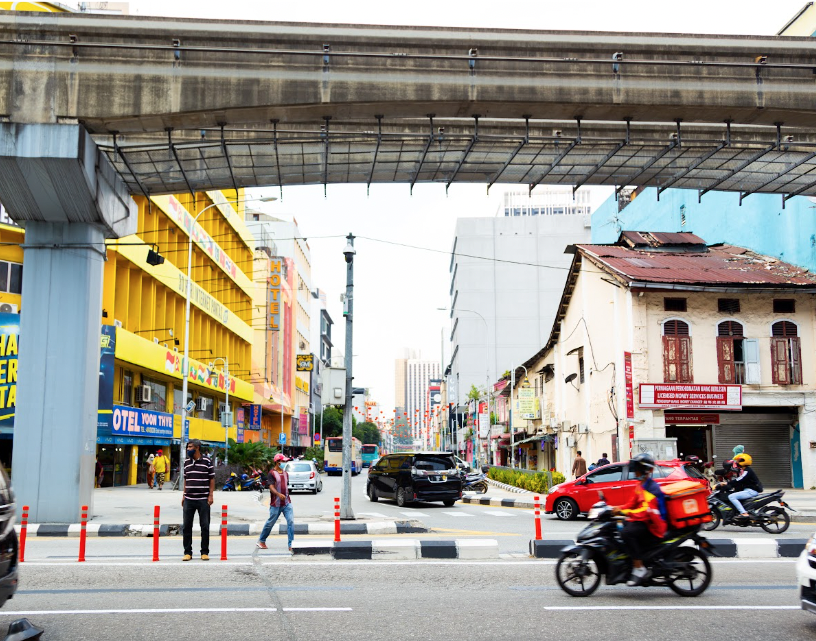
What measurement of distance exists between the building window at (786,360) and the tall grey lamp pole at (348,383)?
63.4ft

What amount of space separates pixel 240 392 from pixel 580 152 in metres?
46.6

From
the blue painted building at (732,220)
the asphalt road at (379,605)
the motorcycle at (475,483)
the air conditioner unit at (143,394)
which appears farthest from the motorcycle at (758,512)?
the air conditioner unit at (143,394)

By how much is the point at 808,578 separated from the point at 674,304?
85.2ft

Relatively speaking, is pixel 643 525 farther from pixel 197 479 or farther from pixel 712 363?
pixel 712 363

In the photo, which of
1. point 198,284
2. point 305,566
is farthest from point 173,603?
point 198,284

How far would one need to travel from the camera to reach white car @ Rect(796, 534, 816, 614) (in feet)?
23.9

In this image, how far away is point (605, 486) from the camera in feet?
64.7

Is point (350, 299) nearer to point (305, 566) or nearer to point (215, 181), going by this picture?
point (215, 181)

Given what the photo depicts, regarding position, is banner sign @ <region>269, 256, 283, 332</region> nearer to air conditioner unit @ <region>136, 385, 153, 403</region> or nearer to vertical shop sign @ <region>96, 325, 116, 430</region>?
air conditioner unit @ <region>136, 385, 153, 403</region>

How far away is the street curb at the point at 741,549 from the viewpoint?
13.2m

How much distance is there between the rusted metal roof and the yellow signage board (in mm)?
20645

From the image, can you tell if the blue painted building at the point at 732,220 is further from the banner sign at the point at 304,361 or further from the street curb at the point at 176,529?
the banner sign at the point at 304,361

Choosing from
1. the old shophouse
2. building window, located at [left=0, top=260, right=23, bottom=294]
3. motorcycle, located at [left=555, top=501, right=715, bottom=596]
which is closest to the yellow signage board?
building window, located at [left=0, top=260, right=23, bottom=294]

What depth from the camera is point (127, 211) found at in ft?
65.5
